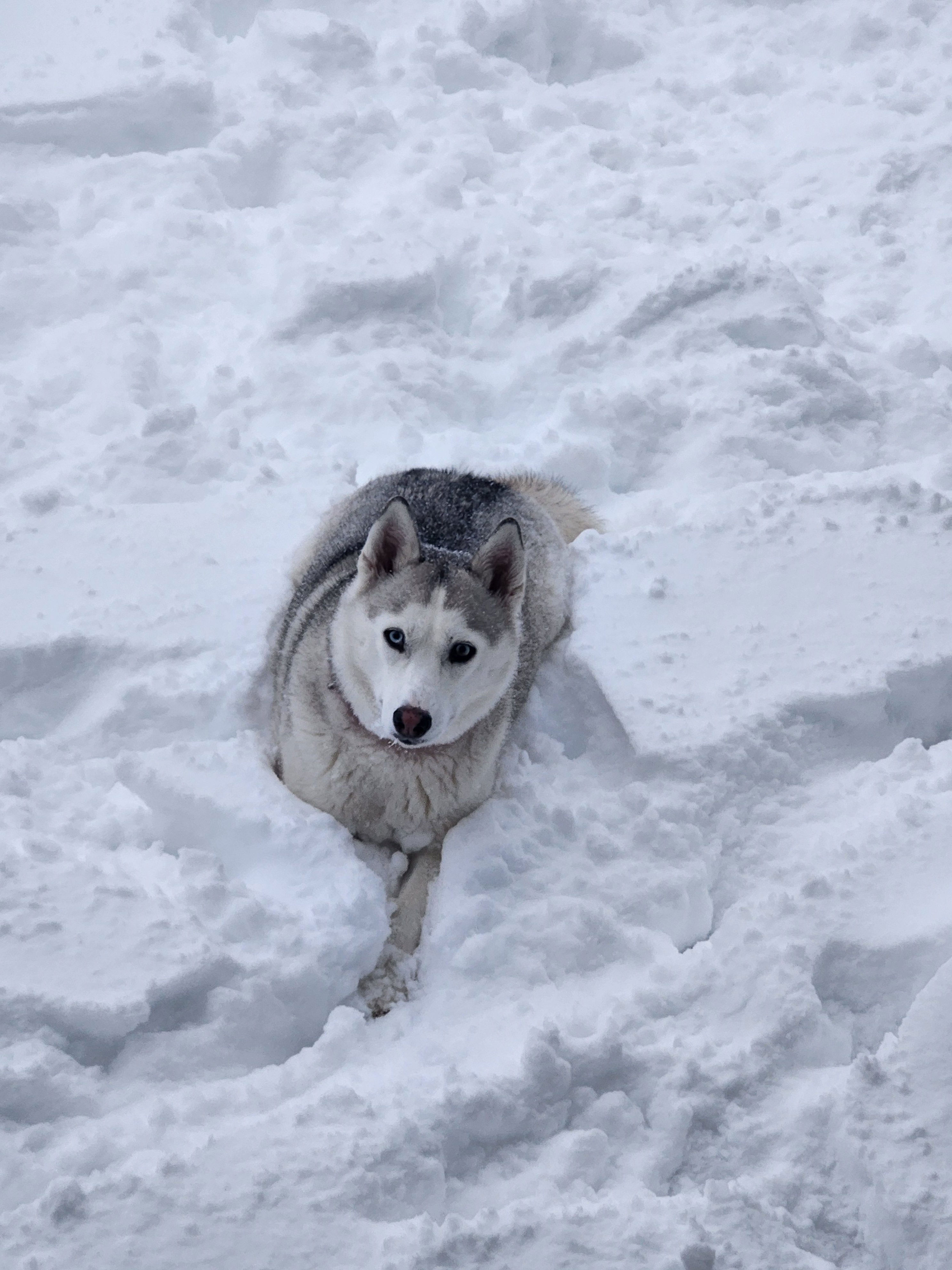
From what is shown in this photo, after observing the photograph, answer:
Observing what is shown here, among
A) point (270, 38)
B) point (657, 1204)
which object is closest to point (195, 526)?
point (657, 1204)

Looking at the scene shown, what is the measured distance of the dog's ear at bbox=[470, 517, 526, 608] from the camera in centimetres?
391

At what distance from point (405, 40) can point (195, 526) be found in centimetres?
516

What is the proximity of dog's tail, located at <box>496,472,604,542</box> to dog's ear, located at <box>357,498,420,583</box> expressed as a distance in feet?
4.98

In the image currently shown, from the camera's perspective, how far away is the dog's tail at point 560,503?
17.9 ft

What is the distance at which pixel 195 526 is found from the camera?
500cm

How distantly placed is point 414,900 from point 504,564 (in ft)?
4.15

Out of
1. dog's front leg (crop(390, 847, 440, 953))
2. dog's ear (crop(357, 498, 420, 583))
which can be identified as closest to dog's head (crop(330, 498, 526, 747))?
dog's ear (crop(357, 498, 420, 583))

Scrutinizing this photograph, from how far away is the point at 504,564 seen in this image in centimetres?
401

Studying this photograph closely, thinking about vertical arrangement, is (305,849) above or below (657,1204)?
below

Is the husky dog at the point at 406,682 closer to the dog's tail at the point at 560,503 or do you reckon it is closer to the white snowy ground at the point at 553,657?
the white snowy ground at the point at 553,657

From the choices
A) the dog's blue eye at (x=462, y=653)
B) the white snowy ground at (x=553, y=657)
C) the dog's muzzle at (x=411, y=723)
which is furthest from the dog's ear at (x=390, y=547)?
the white snowy ground at (x=553, y=657)

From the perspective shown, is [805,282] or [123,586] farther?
[805,282]

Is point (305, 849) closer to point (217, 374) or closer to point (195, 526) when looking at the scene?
point (195, 526)

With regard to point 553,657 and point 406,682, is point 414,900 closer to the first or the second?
point 406,682
